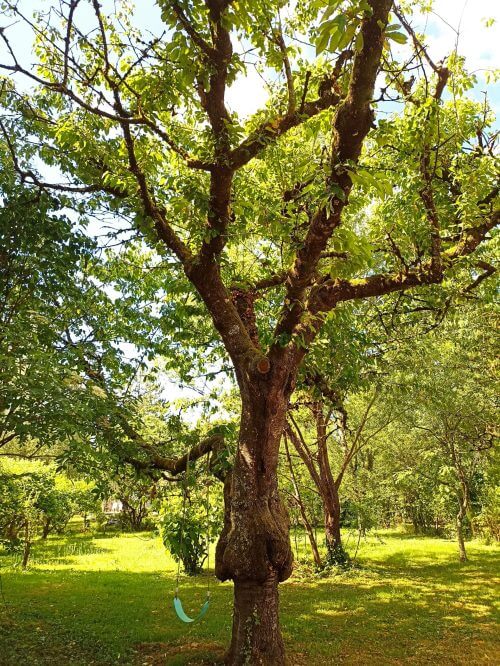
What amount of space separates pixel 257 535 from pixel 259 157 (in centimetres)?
406

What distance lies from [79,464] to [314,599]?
6733mm

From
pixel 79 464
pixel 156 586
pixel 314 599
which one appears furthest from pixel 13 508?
pixel 79 464

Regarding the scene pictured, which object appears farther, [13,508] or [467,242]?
[13,508]

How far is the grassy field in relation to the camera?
605cm

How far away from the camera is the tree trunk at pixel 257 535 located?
468 centimetres

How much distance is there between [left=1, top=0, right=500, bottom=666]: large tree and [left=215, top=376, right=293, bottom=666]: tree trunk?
0.04 ft

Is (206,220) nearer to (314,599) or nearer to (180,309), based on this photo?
(180,309)

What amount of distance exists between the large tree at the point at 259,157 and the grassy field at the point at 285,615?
1986 mm

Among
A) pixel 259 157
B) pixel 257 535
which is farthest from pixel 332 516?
pixel 259 157

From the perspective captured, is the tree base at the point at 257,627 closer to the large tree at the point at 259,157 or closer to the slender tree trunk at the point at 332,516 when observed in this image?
the large tree at the point at 259,157

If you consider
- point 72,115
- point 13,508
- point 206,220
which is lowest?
point 13,508

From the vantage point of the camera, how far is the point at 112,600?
9.27 meters

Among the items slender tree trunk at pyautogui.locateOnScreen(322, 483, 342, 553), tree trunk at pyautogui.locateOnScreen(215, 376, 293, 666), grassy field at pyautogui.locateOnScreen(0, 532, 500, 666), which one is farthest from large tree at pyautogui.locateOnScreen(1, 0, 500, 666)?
slender tree trunk at pyautogui.locateOnScreen(322, 483, 342, 553)

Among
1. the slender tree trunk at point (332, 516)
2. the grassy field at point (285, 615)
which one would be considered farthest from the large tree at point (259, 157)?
the slender tree trunk at point (332, 516)
